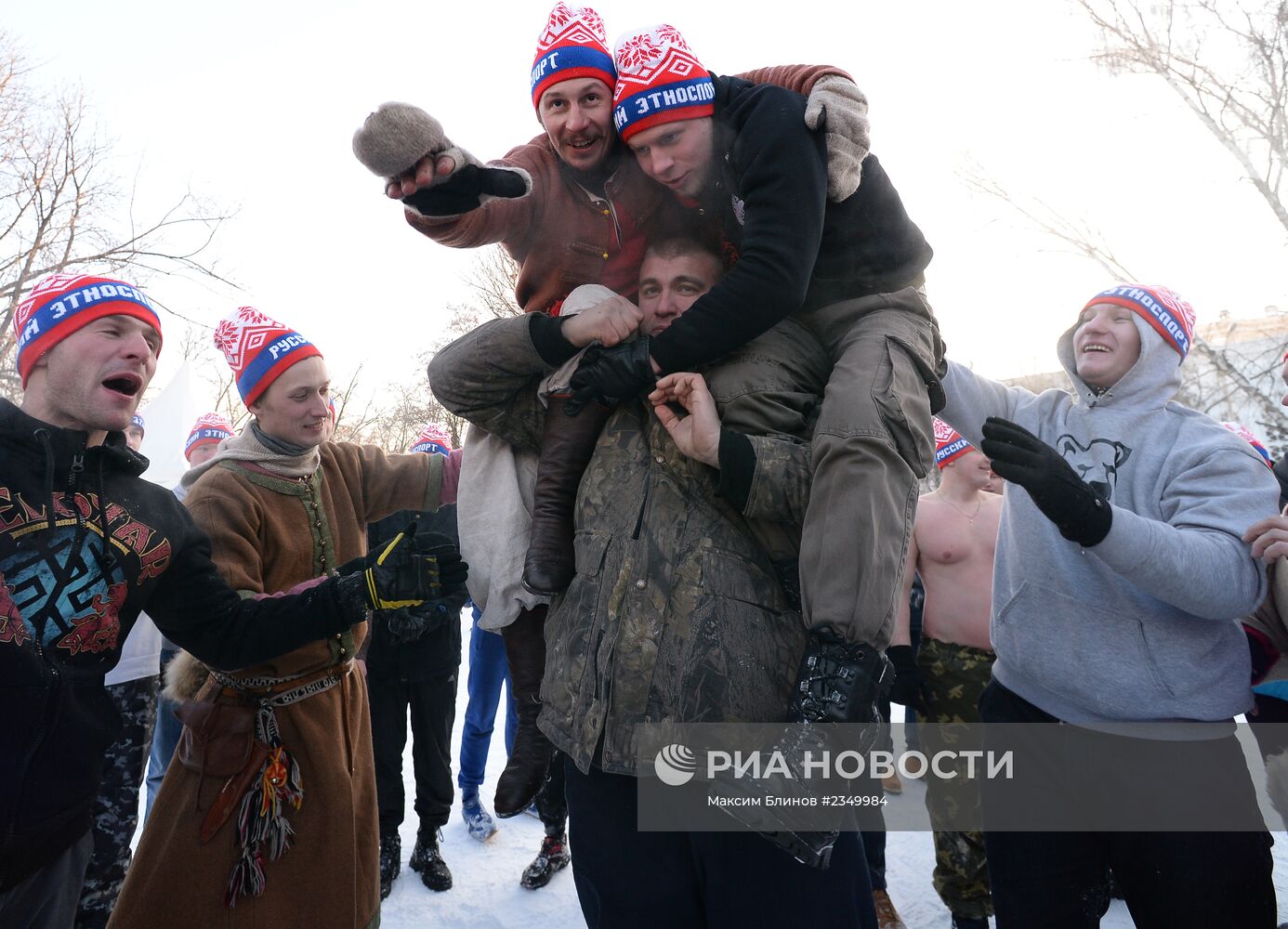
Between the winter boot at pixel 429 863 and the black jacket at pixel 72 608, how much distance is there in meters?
2.30

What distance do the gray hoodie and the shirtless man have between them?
0.94 m

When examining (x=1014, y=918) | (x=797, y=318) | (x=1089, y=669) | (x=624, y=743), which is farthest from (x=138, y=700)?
(x=1089, y=669)

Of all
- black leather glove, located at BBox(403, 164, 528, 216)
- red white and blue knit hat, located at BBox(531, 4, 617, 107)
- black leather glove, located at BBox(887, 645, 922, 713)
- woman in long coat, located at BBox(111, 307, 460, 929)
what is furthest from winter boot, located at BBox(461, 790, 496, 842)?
red white and blue knit hat, located at BBox(531, 4, 617, 107)

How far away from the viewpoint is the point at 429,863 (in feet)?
13.3

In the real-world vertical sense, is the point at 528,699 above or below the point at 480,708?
above

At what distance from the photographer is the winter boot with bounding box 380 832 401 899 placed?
3924mm

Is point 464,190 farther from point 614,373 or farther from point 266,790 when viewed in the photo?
point 266,790

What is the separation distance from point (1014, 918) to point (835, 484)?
1668 millimetres

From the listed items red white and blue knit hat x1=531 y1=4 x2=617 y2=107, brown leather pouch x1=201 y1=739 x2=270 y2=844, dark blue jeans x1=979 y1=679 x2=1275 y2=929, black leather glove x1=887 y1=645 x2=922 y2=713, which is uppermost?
red white and blue knit hat x1=531 y1=4 x2=617 y2=107

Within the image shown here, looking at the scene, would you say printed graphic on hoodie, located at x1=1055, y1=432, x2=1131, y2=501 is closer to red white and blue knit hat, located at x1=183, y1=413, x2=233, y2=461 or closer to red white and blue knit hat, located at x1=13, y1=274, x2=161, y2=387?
red white and blue knit hat, located at x1=13, y1=274, x2=161, y2=387

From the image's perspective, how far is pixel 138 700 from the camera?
10.8 ft

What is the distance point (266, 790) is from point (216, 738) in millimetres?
232

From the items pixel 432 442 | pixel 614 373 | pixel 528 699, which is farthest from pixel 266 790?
pixel 432 442

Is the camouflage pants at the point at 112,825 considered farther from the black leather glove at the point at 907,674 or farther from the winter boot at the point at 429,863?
the black leather glove at the point at 907,674
